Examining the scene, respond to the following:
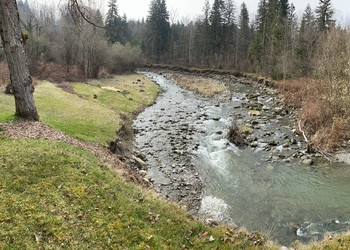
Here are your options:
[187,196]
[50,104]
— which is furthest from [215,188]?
[50,104]

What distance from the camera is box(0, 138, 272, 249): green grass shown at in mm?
6996

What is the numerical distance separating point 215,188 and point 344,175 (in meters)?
7.68

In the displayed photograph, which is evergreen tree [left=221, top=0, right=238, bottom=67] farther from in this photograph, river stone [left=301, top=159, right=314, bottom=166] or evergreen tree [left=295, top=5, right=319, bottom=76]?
river stone [left=301, top=159, right=314, bottom=166]

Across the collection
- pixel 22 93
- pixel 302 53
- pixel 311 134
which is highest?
pixel 302 53

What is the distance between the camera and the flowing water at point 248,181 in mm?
12289

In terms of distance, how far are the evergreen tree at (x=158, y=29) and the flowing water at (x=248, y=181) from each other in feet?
222

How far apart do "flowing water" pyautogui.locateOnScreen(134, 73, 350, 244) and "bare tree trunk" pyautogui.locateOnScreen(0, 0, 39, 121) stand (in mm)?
7633

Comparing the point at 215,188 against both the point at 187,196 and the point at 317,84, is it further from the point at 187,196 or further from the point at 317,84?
the point at 317,84

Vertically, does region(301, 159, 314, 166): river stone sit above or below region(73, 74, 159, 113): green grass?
below

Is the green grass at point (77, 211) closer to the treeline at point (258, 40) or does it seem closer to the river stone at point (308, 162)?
the river stone at point (308, 162)

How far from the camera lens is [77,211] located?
8094 millimetres

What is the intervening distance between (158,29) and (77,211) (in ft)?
290

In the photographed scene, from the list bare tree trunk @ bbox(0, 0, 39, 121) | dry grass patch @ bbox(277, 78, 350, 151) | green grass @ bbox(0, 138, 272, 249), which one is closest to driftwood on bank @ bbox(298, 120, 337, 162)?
dry grass patch @ bbox(277, 78, 350, 151)

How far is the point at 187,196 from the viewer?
46.5ft
